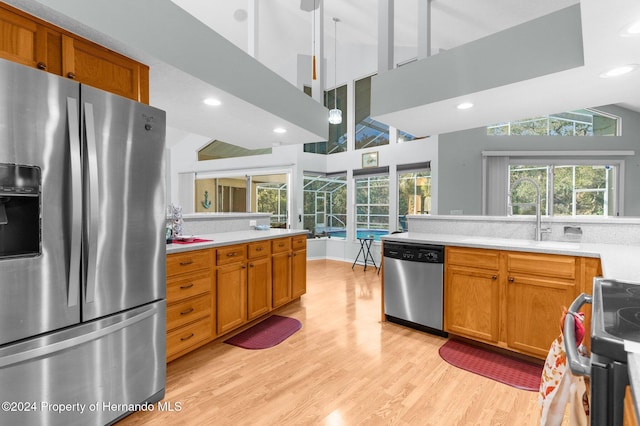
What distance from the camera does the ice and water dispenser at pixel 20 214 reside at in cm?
138

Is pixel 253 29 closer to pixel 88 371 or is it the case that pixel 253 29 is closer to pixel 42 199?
pixel 42 199

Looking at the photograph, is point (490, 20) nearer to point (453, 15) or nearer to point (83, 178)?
point (453, 15)

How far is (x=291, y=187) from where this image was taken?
692cm

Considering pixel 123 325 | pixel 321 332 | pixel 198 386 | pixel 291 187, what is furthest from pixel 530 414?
pixel 291 187

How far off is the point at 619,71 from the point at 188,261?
131 inches

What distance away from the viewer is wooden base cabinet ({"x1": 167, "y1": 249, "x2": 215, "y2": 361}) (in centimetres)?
232

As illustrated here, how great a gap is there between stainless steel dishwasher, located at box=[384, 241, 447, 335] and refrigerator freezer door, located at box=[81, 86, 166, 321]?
2116mm

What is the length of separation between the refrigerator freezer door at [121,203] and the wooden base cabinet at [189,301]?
1.01 feet

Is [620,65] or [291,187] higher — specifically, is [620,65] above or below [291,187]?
above

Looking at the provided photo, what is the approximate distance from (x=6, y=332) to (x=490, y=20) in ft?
16.5

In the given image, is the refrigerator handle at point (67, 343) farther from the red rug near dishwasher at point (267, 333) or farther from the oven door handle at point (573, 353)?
the oven door handle at point (573, 353)

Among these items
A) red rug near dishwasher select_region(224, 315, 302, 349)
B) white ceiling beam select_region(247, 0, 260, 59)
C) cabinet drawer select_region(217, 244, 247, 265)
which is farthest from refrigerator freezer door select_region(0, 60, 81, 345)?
white ceiling beam select_region(247, 0, 260, 59)

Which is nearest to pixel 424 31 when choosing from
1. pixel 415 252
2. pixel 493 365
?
pixel 415 252

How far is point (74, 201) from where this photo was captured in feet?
5.02
